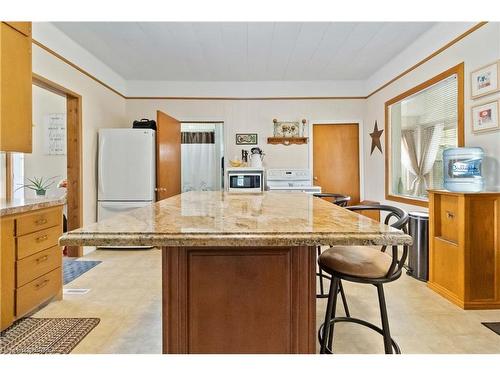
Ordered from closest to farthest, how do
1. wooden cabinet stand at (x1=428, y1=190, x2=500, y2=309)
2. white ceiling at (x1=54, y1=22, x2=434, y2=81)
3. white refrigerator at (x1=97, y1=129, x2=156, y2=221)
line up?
wooden cabinet stand at (x1=428, y1=190, x2=500, y2=309)
white ceiling at (x1=54, y1=22, x2=434, y2=81)
white refrigerator at (x1=97, y1=129, x2=156, y2=221)

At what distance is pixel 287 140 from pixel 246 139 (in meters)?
0.71

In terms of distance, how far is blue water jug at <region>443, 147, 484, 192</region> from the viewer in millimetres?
2449

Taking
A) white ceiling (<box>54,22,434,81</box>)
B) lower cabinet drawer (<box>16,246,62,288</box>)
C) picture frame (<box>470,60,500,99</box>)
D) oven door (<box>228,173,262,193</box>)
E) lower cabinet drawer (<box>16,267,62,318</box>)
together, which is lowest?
lower cabinet drawer (<box>16,267,62,318</box>)

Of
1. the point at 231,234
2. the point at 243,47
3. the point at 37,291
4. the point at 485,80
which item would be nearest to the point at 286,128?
the point at 243,47

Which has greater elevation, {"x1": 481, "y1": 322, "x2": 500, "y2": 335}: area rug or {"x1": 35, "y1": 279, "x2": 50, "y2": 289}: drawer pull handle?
{"x1": 35, "y1": 279, "x2": 50, "y2": 289}: drawer pull handle

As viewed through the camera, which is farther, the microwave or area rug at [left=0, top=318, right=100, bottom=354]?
the microwave

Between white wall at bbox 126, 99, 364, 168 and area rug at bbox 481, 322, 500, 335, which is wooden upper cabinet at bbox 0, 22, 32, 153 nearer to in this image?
white wall at bbox 126, 99, 364, 168

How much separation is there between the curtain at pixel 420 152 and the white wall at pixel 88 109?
424 cm

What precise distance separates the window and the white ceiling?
67cm

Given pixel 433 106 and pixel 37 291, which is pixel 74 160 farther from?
pixel 433 106

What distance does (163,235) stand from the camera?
88 centimetres

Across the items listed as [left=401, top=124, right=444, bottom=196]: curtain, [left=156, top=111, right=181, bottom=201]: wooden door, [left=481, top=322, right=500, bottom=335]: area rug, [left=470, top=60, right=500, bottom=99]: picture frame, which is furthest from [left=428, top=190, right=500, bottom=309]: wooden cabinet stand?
[left=156, top=111, right=181, bottom=201]: wooden door

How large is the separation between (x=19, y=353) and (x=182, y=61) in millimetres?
3682

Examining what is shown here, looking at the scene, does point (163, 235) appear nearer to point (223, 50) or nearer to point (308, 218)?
point (308, 218)
